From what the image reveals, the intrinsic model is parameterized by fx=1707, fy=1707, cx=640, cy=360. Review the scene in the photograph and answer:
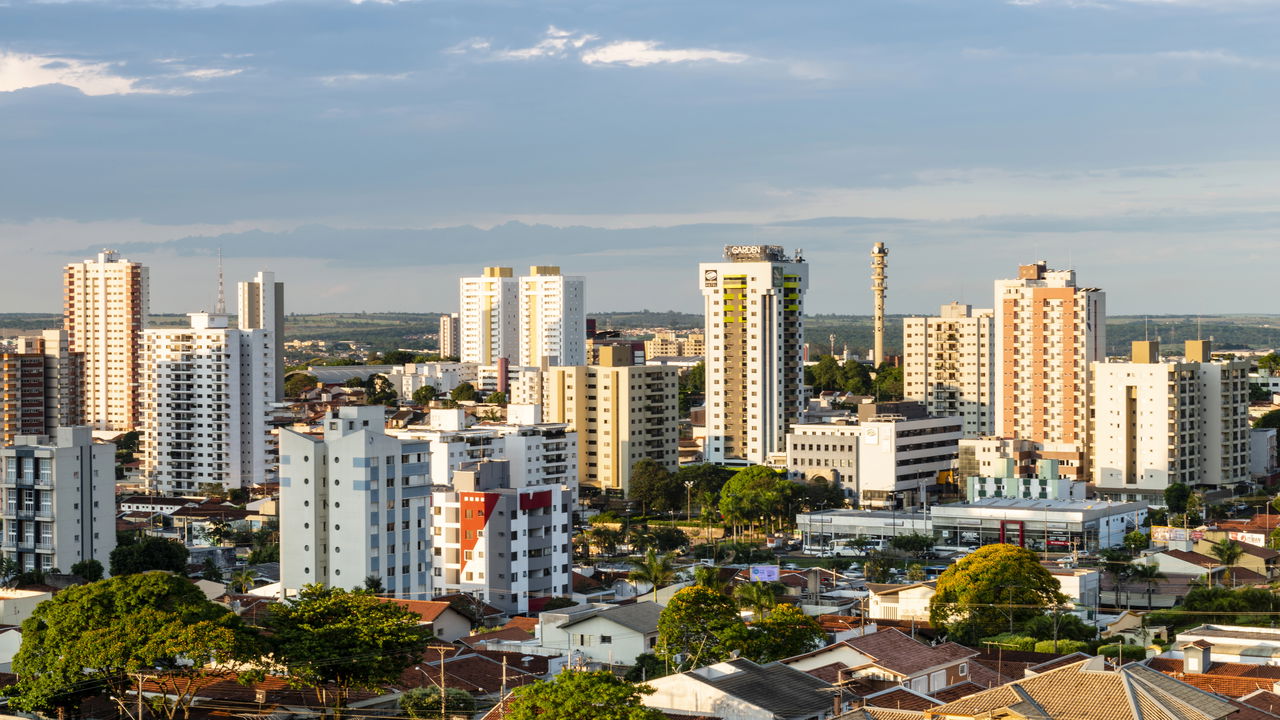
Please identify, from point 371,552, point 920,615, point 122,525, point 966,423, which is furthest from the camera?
point 966,423

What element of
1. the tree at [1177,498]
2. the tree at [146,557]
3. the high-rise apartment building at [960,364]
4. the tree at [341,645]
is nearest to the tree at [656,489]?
the tree at [1177,498]

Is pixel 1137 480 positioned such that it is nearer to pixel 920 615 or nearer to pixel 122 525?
pixel 920 615

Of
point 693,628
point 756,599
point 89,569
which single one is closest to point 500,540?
point 756,599

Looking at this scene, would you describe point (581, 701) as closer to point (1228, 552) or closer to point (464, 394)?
point (1228, 552)

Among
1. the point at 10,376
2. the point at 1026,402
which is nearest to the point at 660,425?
the point at 1026,402

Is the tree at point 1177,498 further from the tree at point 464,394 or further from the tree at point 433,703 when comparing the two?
the tree at point 464,394

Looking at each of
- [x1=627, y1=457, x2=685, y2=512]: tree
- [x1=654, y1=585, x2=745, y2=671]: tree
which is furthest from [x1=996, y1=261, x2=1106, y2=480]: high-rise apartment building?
[x1=654, y1=585, x2=745, y2=671]: tree

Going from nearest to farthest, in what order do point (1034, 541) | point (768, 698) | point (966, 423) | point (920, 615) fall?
point (768, 698) → point (920, 615) → point (1034, 541) → point (966, 423)
